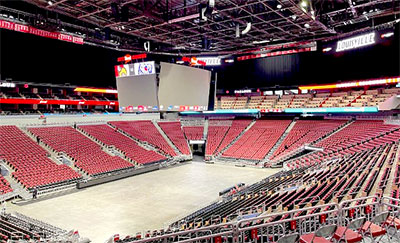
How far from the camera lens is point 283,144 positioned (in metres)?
27.4

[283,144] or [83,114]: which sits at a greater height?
[83,114]

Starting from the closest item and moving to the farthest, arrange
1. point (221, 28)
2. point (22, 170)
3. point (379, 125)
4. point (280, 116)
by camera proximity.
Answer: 1. point (22, 170)
2. point (221, 28)
3. point (379, 125)
4. point (280, 116)

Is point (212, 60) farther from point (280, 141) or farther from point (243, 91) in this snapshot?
point (280, 141)

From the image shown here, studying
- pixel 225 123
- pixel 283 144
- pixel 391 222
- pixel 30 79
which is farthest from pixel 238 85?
pixel 391 222

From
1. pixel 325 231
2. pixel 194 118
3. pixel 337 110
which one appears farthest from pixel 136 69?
pixel 194 118

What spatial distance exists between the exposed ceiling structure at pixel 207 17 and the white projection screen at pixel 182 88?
2792 mm

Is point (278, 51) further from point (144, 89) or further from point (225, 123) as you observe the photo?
point (144, 89)

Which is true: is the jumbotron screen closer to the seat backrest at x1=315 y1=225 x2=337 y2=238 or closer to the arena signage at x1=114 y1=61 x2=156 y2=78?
the arena signage at x1=114 y1=61 x2=156 y2=78

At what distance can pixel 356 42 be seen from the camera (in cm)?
2348

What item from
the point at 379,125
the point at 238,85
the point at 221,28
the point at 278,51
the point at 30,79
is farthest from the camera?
the point at 238,85

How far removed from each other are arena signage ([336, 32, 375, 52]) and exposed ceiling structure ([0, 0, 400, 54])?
745 mm

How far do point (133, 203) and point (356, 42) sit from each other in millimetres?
21065

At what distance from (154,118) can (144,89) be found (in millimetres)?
20504

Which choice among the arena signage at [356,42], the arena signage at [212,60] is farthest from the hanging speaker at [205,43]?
the arena signage at [356,42]
